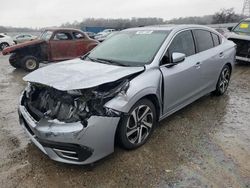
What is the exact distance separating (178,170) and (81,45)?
8891 millimetres

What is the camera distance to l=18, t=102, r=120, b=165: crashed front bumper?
9.12ft

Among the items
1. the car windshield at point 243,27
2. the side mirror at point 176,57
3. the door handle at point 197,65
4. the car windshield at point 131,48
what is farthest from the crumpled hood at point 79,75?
the car windshield at point 243,27

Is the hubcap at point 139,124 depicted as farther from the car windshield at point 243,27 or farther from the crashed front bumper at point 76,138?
the car windshield at point 243,27

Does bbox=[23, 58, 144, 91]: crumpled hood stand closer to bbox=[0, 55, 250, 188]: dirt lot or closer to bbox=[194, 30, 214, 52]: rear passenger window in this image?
bbox=[0, 55, 250, 188]: dirt lot

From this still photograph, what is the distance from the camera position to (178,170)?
310cm

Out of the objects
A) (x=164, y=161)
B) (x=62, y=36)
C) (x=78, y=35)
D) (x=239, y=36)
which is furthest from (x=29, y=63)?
(x=164, y=161)

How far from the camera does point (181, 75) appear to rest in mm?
4039

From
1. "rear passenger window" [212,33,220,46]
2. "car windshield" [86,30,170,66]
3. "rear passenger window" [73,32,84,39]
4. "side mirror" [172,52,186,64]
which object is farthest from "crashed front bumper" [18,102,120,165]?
"rear passenger window" [73,32,84,39]

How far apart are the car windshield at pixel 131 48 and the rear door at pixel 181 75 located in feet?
0.78

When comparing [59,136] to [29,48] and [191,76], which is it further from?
[29,48]

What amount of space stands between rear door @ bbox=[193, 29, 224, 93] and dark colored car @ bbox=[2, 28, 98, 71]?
693 cm

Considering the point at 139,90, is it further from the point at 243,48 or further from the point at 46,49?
the point at 46,49

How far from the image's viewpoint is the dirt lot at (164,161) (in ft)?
9.55

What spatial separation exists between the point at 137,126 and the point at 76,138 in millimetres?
974
